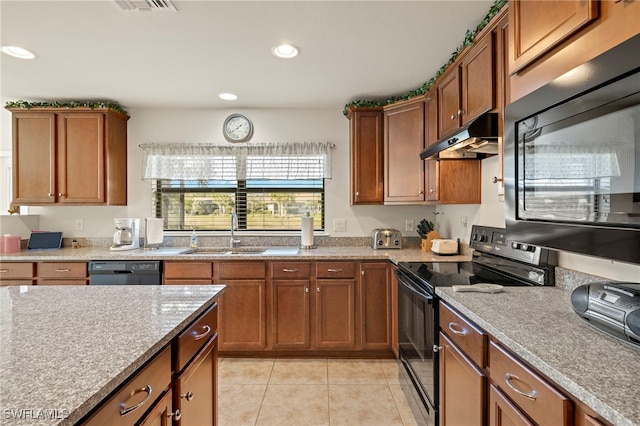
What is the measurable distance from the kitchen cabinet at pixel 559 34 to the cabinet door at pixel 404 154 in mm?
1538

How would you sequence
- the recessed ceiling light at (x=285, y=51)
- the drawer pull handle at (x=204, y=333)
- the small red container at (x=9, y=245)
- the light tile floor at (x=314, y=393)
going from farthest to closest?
the small red container at (x=9, y=245) < the recessed ceiling light at (x=285, y=51) < the light tile floor at (x=314, y=393) < the drawer pull handle at (x=204, y=333)

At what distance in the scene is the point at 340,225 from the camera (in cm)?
337

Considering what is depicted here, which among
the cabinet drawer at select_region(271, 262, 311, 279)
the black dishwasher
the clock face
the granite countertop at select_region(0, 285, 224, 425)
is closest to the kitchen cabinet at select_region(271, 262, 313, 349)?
the cabinet drawer at select_region(271, 262, 311, 279)

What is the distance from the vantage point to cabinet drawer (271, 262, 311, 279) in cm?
276

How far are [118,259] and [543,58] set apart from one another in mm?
3141

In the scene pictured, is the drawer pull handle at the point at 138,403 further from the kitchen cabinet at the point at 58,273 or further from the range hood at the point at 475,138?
the kitchen cabinet at the point at 58,273

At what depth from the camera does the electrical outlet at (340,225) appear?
337 cm

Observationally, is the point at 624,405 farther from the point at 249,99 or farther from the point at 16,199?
the point at 16,199

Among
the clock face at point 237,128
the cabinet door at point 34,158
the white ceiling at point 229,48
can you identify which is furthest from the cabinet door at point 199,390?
the cabinet door at point 34,158

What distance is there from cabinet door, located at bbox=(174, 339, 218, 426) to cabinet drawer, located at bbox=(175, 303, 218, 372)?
37 millimetres

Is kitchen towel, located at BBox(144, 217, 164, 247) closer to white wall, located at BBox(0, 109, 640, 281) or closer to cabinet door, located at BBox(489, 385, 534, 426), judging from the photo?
white wall, located at BBox(0, 109, 640, 281)

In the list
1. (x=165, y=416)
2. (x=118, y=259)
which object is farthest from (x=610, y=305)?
(x=118, y=259)

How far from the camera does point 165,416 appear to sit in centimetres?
106

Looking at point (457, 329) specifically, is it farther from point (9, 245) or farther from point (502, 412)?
point (9, 245)
